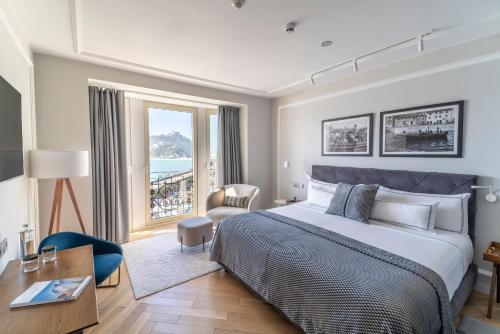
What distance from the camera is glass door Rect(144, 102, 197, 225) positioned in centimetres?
416

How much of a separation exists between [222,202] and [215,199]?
0.58 ft

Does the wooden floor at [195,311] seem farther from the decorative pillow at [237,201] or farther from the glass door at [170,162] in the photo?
the glass door at [170,162]

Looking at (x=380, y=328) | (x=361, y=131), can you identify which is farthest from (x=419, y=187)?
(x=380, y=328)

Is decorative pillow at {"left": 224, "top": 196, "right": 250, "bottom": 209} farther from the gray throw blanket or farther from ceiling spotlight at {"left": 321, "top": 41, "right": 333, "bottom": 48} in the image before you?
ceiling spotlight at {"left": 321, "top": 41, "right": 333, "bottom": 48}

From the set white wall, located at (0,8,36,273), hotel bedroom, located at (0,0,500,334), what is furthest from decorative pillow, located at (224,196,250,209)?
white wall, located at (0,8,36,273)

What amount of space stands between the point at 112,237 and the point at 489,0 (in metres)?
4.91

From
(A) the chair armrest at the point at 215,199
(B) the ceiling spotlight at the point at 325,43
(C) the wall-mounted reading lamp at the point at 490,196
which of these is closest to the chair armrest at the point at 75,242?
(A) the chair armrest at the point at 215,199

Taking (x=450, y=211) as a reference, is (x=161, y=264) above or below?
below

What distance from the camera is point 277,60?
2.84 m

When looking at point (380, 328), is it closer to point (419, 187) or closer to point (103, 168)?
point (419, 187)

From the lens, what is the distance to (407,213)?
7.65 ft

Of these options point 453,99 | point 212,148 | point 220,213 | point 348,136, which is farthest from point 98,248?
point 453,99

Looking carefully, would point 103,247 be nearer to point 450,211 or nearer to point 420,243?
point 420,243

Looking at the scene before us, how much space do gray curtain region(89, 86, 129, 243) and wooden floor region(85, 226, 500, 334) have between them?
1196 mm
